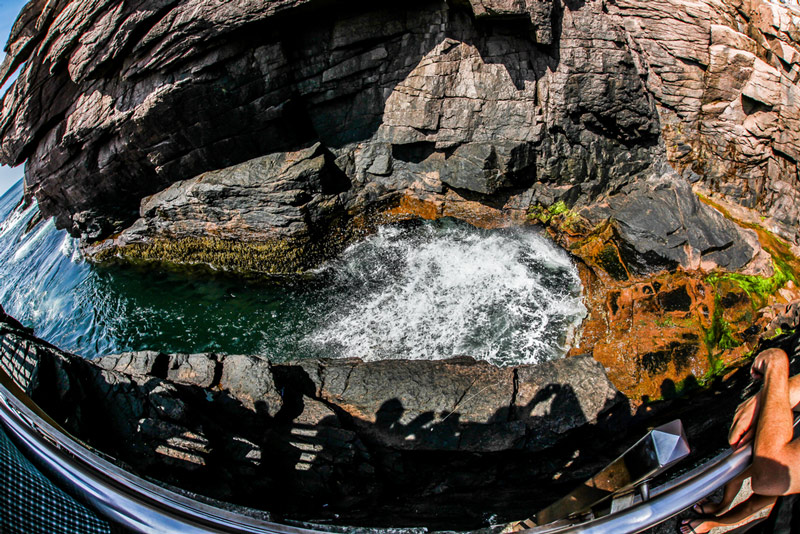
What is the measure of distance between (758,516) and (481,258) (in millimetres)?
9261

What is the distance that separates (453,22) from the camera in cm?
1138

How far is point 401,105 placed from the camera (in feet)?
41.3

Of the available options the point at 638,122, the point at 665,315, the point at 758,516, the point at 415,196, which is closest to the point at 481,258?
the point at 415,196

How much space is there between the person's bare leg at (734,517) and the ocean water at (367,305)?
250 inches

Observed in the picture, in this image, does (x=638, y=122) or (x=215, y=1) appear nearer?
(x=215, y=1)

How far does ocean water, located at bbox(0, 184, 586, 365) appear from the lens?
9.99 meters

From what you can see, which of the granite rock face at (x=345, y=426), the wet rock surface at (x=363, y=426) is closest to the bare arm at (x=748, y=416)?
the wet rock surface at (x=363, y=426)

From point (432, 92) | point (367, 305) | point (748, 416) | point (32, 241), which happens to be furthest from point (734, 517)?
point (32, 241)

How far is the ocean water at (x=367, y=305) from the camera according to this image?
32.8ft

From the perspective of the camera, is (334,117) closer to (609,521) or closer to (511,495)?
(511,495)

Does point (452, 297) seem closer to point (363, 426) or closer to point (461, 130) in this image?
point (363, 426)

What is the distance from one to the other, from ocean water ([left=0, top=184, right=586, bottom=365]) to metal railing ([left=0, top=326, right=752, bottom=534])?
24.8 ft

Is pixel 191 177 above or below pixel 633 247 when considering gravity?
above

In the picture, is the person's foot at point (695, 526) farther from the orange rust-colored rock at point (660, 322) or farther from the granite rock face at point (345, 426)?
the orange rust-colored rock at point (660, 322)
